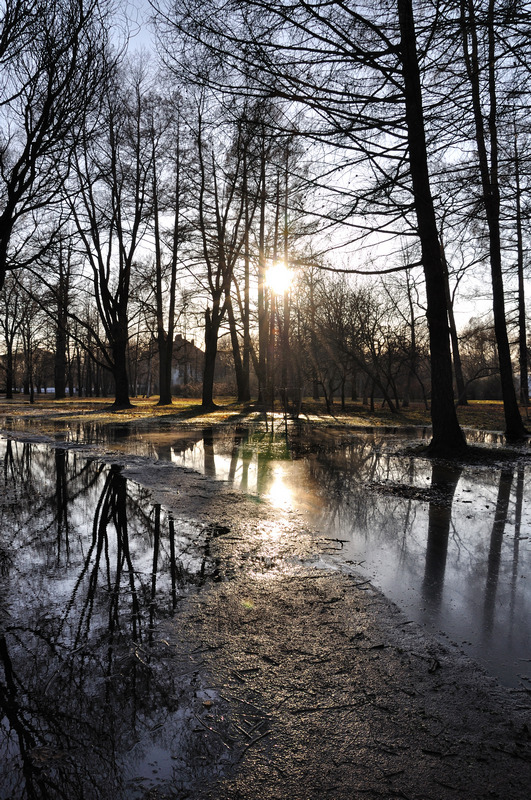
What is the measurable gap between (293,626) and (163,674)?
0.83 m

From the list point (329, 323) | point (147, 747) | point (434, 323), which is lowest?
point (147, 747)

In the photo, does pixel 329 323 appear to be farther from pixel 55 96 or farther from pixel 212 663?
pixel 212 663

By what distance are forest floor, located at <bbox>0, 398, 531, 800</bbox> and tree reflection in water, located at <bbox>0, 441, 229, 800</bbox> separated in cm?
14

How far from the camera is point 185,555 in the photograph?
415cm

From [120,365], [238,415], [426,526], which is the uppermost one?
[120,365]

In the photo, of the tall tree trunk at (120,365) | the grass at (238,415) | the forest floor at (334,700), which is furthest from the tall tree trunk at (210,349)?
the forest floor at (334,700)

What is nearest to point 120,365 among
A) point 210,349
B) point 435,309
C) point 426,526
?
point 210,349

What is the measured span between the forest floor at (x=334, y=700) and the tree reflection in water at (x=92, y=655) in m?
0.14

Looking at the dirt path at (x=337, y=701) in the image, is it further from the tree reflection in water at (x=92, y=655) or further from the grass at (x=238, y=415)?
the grass at (x=238, y=415)

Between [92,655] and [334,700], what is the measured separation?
1237mm

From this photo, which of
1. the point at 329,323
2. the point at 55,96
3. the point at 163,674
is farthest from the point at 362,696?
the point at 329,323

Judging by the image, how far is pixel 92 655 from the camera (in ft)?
8.60

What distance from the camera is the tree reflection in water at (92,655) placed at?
1.92 meters

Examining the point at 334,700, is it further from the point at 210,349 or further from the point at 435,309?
the point at 210,349
